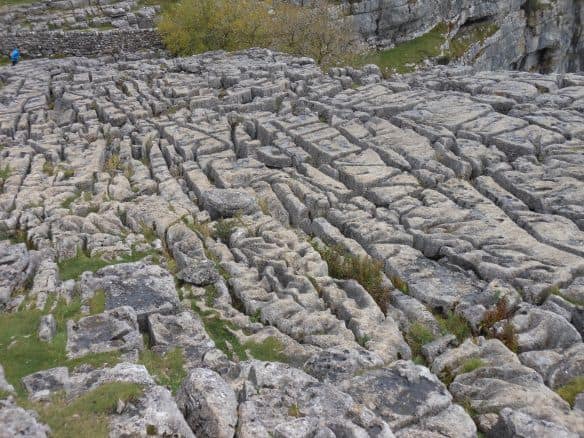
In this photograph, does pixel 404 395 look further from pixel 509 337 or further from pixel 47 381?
pixel 47 381

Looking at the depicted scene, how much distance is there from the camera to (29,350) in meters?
10.4

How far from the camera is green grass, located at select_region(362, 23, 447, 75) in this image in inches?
2282

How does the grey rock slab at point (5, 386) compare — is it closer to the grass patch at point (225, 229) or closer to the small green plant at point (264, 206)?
the grass patch at point (225, 229)

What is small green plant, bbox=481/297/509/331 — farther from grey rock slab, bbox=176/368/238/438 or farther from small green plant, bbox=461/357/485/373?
grey rock slab, bbox=176/368/238/438

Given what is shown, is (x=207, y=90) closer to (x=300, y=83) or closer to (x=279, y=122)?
(x=300, y=83)

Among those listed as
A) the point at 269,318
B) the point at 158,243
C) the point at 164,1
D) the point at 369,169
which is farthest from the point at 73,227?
the point at 164,1

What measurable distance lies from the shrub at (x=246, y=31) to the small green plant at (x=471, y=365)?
33886mm

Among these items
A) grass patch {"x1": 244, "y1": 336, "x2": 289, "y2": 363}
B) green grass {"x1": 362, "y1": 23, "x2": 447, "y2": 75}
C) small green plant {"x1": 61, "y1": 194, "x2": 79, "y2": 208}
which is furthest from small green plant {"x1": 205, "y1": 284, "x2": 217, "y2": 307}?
green grass {"x1": 362, "y1": 23, "x2": 447, "y2": 75}

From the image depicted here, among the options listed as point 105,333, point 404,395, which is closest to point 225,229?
point 105,333

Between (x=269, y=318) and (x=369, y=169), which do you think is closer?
(x=269, y=318)

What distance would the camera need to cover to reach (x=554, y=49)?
71.9m

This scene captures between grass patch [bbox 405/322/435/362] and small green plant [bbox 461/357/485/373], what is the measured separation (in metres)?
1.15

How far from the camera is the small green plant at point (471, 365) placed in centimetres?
1010

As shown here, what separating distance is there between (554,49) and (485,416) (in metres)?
74.2
